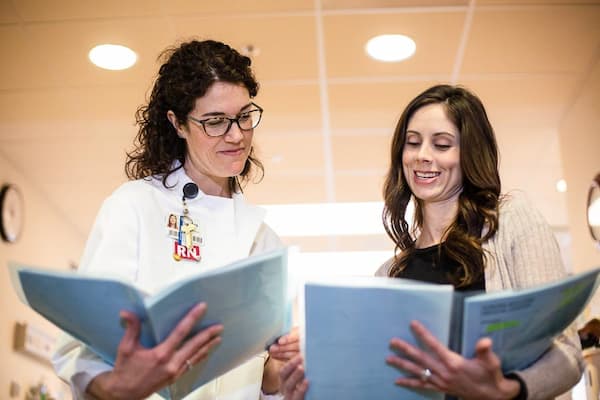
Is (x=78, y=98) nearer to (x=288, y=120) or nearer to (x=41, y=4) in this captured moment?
(x=41, y=4)

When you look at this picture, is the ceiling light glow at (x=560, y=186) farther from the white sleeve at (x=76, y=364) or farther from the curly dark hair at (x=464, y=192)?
the white sleeve at (x=76, y=364)

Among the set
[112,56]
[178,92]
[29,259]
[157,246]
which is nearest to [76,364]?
[157,246]

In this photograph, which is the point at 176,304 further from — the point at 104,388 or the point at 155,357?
the point at 104,388

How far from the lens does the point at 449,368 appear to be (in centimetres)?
123

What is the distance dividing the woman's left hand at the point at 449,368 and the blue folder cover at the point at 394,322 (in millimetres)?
17

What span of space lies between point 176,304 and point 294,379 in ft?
1.00

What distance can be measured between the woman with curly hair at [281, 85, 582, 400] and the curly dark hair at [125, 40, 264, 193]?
51 cm

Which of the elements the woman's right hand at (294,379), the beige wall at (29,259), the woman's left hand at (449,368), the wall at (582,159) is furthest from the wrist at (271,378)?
the beige wall at (29,259)

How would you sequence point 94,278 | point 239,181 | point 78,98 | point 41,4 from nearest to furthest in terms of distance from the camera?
point 94,278 → point 239,181 → point 41,4 → point 78,98

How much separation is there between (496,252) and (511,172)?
13.4ft

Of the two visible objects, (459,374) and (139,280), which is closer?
(459,374)

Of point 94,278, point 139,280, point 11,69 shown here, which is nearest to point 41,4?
point 11,69

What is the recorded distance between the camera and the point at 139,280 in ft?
5.28

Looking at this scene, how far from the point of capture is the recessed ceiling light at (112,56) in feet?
12.3
